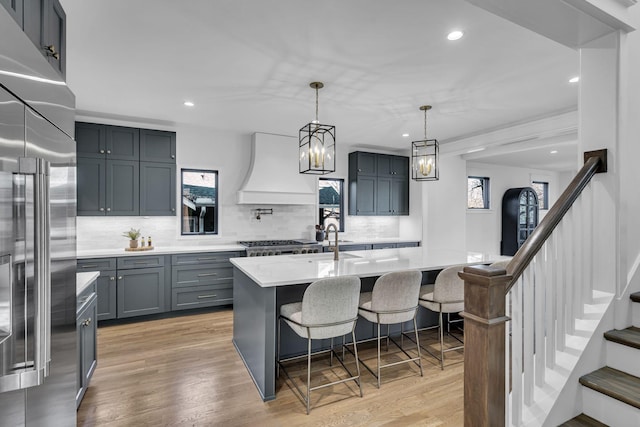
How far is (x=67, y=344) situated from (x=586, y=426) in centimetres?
238

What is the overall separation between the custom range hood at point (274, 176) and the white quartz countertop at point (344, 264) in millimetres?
1739

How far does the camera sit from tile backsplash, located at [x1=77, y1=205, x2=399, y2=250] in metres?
4.41

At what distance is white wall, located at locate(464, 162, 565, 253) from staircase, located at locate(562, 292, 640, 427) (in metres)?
5.83

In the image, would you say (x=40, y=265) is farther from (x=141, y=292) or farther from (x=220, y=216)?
(x=220, y=216)

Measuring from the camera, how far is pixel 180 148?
482 cm

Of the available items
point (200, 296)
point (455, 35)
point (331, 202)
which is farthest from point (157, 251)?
point (455, 35)

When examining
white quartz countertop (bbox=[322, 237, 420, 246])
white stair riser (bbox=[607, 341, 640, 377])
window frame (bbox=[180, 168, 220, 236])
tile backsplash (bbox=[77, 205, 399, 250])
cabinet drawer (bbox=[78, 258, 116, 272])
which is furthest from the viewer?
white quartz countertop (bbox=[322, 237, 420, 246])

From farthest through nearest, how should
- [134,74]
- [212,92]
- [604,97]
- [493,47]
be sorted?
[212,92] → [134,74] → [493,47] → [604,97]

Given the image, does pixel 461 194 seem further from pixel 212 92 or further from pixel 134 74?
pixel 134 74

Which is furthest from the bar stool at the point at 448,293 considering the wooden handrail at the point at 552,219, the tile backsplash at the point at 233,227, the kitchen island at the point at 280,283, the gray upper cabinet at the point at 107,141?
the gray upper cabinet at the point at 107,141

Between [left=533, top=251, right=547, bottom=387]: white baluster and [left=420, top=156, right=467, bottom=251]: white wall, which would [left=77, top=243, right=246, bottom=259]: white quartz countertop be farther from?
[left=533, top=251, right=547, bottom=387]: white baluster

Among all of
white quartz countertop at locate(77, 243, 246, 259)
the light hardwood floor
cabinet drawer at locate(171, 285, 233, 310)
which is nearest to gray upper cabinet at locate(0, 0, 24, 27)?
the light hardwood floor

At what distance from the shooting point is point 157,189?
4.52 meters

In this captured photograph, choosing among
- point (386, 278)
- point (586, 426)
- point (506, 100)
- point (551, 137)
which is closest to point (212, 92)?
point (386, 278)
